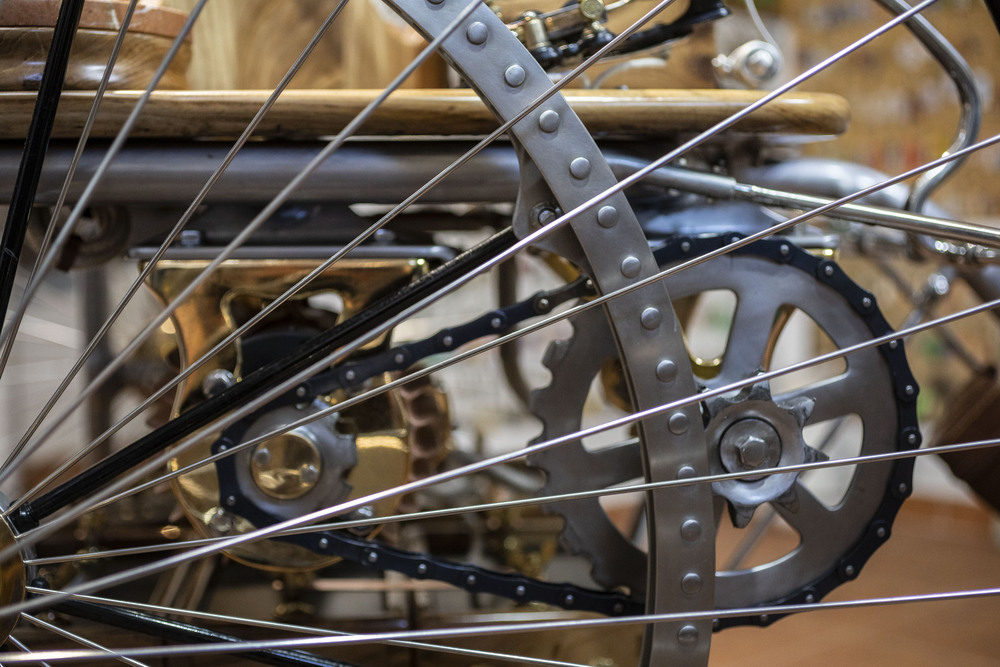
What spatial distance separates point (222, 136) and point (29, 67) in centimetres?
14

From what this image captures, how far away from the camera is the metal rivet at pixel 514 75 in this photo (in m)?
0.51

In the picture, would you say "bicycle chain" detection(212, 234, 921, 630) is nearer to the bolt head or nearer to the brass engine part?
the brass engine part

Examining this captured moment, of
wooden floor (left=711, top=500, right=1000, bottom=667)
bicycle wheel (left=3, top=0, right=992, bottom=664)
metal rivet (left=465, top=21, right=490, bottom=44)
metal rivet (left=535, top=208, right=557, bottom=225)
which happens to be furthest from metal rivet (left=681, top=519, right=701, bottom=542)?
wooden floor (left=711, top=500, right=1000, bottom=667)

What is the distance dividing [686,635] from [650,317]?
216 millimetres

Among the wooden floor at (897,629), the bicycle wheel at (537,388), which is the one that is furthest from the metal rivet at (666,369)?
the wooden floor at (897,629)

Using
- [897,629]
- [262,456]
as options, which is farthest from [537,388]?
[897,629]

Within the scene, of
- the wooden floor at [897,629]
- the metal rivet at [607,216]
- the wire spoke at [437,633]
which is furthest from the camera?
the wooden floor at [897,629]

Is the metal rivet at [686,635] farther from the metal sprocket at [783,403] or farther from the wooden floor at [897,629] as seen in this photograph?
the wooden floor at [897,629]

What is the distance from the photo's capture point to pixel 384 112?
23.0 inches

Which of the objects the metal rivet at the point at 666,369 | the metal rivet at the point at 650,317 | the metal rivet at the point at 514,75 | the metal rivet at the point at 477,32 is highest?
the metal rivet at the point at 477,32

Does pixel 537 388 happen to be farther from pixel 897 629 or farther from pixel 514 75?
pixel 897 629

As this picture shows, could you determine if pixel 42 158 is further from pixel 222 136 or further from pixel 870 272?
pixel 870 272

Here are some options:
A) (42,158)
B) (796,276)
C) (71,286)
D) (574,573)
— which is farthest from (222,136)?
(71,286)

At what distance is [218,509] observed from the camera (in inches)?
25.8
